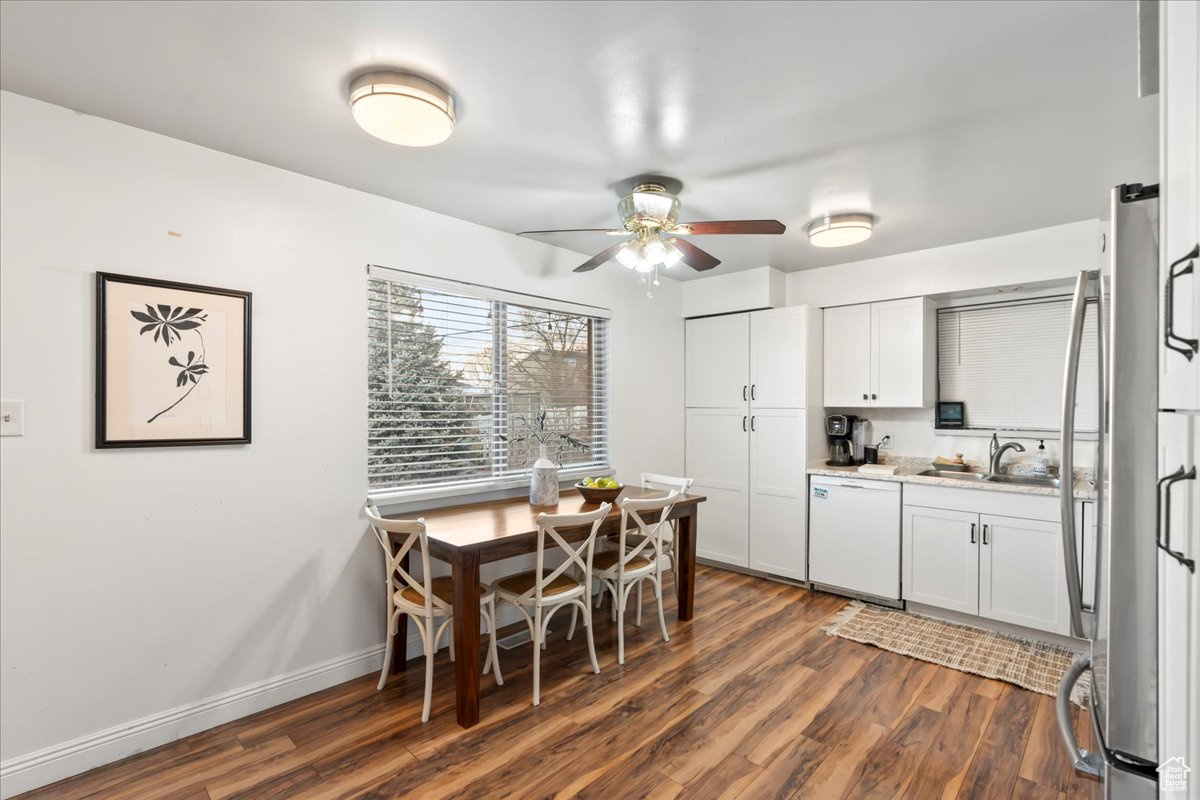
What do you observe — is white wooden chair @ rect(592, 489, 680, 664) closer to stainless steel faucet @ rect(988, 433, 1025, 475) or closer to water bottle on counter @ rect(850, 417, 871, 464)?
water bottle on counter @ rect(850, 417, 871, 464)

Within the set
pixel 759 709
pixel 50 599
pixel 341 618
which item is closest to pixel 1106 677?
pixel 759 709

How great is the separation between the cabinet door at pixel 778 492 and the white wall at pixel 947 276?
736 mm

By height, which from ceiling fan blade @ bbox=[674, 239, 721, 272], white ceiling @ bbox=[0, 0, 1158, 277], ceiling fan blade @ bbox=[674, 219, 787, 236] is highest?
white ceiling @ bbox=[0, 0, 1158, 277]

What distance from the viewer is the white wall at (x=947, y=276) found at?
3268mm

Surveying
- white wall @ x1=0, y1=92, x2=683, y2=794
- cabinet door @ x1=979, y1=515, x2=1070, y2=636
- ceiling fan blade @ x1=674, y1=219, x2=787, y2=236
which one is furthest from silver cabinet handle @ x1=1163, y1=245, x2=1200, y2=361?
cabinet door @ x1=979, y1=515, x2=1070, y2=636

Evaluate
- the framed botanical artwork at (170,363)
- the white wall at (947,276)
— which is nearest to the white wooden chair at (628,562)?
the framed botanical artwork at (170,363)

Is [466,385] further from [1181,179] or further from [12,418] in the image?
[1181,179]

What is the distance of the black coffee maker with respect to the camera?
4.23 metres

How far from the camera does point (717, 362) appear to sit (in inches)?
181

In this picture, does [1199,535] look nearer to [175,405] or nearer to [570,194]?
[570,194]

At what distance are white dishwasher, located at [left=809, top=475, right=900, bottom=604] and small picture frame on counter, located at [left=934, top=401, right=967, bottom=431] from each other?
712 mm

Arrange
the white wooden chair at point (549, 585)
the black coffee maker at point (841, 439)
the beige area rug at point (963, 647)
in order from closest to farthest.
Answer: the white wooden chair at point (549, 585) → the beige area rug at point (963, 647) → the black coffee maker at point (841, 439)

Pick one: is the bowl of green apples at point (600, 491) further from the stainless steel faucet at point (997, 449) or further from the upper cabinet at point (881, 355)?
the stainless steel faucet at point (997, 449)

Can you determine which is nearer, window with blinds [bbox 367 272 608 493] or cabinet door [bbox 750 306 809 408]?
window with blinds [bbox 367 272 608 493]
